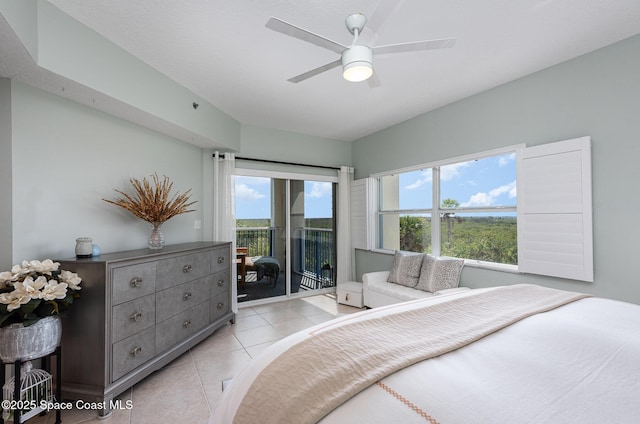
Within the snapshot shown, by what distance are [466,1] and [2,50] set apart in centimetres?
276

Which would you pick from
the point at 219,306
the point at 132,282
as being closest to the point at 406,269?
the point at 219,306

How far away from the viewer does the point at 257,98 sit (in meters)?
3.25

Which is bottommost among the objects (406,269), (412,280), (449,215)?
(412,280)

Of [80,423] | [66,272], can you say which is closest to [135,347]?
[80,423]

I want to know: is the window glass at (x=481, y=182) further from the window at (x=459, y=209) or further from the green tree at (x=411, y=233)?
the green tree at (x=411, y=233)

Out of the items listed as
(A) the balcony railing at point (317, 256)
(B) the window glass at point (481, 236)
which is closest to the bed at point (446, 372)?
(B) the window glass at point (481, 236)

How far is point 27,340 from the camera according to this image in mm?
1632

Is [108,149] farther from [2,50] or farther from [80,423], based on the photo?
[80,423]

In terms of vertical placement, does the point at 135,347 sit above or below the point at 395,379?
below

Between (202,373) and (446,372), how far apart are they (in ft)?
7.28

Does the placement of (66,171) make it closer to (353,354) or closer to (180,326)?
(180,326)

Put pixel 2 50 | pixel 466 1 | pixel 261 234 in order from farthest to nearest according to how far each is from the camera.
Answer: pixel 261 234 → pixel 466 1 → pixel 2 50

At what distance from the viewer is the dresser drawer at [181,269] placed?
2.43 metres

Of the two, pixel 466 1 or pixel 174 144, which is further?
pixel 174 144
